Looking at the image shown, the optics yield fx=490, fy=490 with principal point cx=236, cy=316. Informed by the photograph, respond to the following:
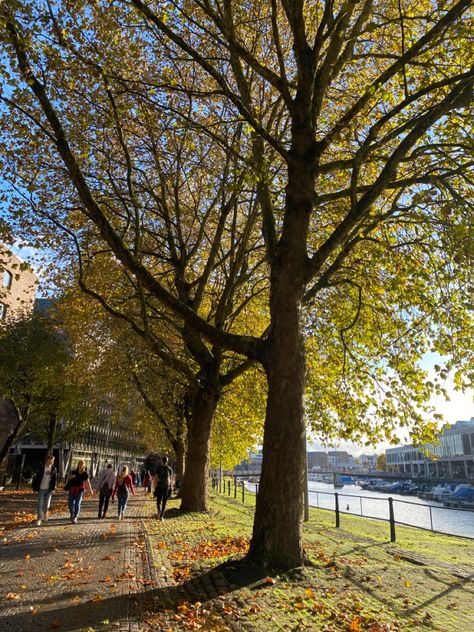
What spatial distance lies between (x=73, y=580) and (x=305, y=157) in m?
7.03

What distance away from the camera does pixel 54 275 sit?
16.4 meters

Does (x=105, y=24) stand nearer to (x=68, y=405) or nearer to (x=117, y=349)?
(x=117, y=349)

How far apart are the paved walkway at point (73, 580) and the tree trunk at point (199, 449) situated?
12.8 feet

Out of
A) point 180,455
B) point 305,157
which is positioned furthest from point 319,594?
point 180,455

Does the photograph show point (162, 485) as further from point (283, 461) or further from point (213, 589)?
point (213, 589)

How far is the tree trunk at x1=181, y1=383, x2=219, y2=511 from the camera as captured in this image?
14.4 meters

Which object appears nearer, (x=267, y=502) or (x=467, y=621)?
(x=467, y=621)

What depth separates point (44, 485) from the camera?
40.0ft

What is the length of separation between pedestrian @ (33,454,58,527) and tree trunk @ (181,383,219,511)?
13.2ft

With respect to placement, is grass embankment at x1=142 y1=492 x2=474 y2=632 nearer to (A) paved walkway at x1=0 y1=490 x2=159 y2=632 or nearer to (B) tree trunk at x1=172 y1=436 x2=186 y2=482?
(A) paved walkway at x1=0 y1=490 x2=159 y2=632

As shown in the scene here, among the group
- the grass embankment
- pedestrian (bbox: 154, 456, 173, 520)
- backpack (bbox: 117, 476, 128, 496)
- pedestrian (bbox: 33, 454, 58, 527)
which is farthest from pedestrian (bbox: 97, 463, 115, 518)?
the grass embankment

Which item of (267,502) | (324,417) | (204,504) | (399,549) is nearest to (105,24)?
(267,502)

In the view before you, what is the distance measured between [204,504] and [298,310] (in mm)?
9817

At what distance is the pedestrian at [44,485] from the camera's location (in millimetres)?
12203
